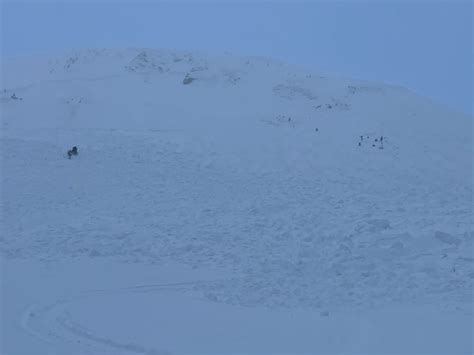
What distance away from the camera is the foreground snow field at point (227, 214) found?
325 inches

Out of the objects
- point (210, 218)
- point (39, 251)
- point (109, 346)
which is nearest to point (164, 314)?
point (109, 346)

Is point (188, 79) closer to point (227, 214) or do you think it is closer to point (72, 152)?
point (72, 152)

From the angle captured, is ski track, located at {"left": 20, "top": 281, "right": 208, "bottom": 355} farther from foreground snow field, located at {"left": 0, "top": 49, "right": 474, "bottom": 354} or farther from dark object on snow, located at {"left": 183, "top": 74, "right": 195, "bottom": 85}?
dark object on snow, located at {"left": 183, "top": 74, "right": 195, "bottom": 85}

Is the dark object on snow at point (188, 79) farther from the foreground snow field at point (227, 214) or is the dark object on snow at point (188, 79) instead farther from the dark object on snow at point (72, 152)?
the dark object on snow at point (72, 152)

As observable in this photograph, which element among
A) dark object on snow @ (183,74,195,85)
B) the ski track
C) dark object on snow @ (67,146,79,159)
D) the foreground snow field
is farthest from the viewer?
dark object on snow @ (183,74,195,85)

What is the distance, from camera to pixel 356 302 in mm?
9047

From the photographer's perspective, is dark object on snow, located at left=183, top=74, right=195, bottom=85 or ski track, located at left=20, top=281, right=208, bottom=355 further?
dark object on snow, located at left=183, top=74, right=195, bottom=85

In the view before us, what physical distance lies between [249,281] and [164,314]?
174 cm

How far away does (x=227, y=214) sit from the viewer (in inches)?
532

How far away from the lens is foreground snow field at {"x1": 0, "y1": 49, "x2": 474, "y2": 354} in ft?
27.1

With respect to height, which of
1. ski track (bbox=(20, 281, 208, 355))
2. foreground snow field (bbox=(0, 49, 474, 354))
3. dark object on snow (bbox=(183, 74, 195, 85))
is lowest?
ski track (bbox=(20, 281, 208, 355))

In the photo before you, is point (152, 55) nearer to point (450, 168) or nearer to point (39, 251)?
point (450, 168)

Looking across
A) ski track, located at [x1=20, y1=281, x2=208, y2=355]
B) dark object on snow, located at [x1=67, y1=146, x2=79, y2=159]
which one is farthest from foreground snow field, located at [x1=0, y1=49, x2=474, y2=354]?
dark object on snow, located at [x1=67, y1=146, x2=79, y2=159]

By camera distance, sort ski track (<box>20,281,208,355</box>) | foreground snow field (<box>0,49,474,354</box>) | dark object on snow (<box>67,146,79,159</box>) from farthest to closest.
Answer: dark object on snow (<box>67,146,79,159</box>) < foreground snow field (<box>0,49,474,354</box>) < ski track (<box>20,281,208,355</box>)
